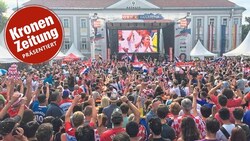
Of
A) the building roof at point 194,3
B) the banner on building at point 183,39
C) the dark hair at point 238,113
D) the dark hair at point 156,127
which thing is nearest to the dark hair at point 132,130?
the dark hair at point 156,127

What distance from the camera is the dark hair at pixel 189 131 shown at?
3939 millimetres

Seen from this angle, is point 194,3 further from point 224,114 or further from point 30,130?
point 30,130

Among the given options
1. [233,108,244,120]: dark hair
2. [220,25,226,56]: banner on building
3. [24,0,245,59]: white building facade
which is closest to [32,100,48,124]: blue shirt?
[233,108,244,120]: dark hair

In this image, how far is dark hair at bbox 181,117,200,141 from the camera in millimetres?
3939

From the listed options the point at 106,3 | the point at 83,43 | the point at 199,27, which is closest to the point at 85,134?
the point at 83,43

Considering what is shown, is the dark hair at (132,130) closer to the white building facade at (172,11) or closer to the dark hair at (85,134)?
the dark hair at (85,134)

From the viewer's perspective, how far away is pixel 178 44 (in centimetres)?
4031

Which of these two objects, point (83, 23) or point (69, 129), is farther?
point (83, 23)

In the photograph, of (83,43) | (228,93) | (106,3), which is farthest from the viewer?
(106,3)

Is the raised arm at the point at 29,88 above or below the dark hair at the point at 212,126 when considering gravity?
above

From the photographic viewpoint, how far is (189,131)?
3971 mm

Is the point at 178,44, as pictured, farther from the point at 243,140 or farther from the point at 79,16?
the point at 243,140

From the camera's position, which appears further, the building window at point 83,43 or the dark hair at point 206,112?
the building window at point 83,43

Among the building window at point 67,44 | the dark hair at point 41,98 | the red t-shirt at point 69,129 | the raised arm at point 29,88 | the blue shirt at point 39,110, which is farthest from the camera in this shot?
the building window at point 67,44
